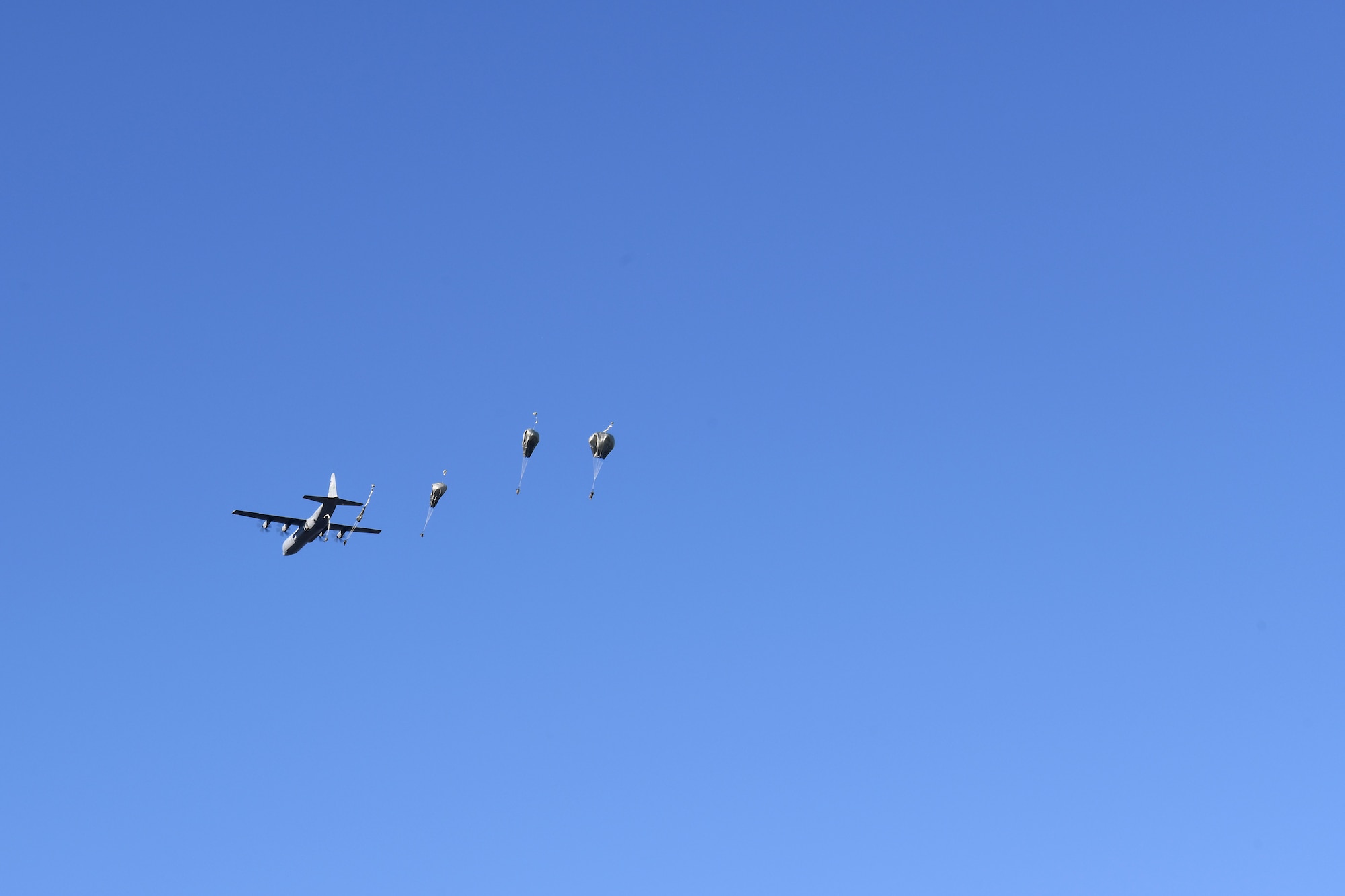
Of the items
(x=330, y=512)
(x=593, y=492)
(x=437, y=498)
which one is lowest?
(x=593, y=492)

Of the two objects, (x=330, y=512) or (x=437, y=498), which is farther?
(x=330, y=512)

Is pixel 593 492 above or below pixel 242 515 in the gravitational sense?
below

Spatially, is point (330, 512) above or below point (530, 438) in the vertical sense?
above

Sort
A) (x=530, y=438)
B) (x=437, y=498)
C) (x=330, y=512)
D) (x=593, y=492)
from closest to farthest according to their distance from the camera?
(x=593, y=492) < (x=530, y=438) < (x=437, y=498) < (x=330, y=512)

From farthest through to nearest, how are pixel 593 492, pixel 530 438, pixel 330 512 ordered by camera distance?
1. pixel 330 512
2. pixel 530 438
3. pixel 593 492

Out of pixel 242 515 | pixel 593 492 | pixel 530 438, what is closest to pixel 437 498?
pixel 530 438

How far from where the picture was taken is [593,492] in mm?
87750

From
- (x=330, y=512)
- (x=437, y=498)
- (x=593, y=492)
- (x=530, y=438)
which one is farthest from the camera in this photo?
(x=330, y=512)

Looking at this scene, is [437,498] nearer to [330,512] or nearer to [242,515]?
[330,512]

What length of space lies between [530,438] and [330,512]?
46364 millimetres

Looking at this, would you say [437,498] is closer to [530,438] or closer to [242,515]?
[530,438]

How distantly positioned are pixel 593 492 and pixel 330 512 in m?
61.3

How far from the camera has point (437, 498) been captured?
111125mm

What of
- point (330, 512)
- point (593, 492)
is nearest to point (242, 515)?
point (330, 512)
